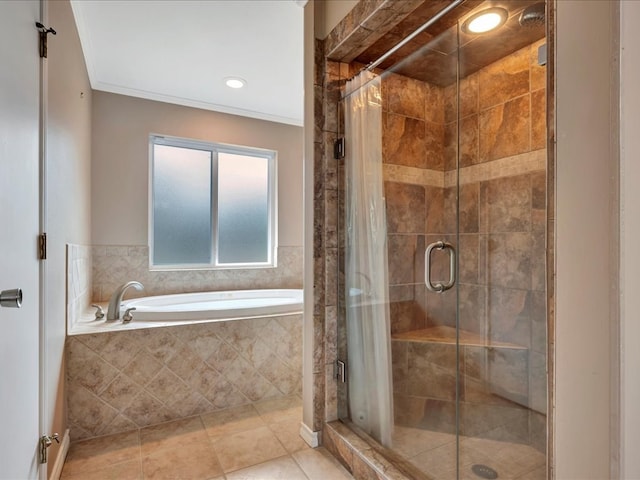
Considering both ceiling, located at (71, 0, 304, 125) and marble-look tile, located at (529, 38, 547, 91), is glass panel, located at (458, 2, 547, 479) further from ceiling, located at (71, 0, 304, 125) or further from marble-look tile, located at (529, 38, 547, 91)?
ceiling, located at (71, 0, 304, 125)

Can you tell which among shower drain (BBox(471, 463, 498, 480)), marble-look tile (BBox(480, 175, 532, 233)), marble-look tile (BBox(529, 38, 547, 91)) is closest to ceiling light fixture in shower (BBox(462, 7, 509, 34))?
marble-look tile (BBox(529, 38, 547, 91))

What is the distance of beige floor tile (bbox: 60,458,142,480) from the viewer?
1622 millimetres

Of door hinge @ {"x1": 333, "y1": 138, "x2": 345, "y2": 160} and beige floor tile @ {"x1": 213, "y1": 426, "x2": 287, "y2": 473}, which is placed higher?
door hinge @ {"x1": 333, "y1": 138, "x2": 345, "y2": 160}

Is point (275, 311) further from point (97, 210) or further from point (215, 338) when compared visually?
point (97, 210)

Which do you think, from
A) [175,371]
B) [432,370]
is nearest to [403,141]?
[432,370]

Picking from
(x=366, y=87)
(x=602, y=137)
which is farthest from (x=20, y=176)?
(x=602, y=137)

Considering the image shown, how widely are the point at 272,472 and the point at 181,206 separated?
2617 millimetres

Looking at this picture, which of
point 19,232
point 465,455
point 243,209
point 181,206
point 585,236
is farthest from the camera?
point 243,209

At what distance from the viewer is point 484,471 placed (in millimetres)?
1574

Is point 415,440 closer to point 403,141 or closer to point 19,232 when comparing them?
point 403,141

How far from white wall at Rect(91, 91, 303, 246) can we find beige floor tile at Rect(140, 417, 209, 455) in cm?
175

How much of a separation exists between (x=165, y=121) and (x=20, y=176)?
2.37m

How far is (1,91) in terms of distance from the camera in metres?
0.99

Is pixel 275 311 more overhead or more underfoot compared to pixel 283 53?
more underfoot
